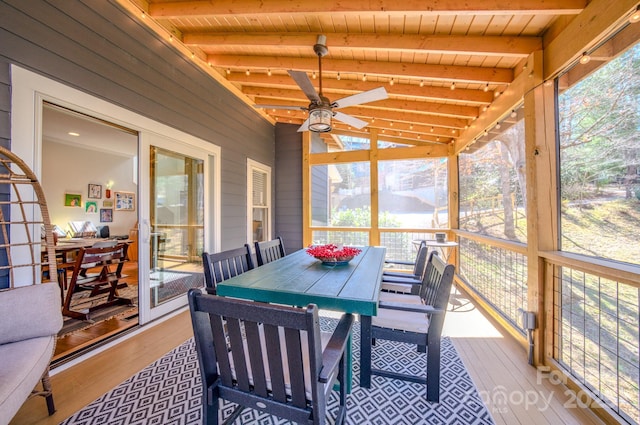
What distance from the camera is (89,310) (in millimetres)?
3102

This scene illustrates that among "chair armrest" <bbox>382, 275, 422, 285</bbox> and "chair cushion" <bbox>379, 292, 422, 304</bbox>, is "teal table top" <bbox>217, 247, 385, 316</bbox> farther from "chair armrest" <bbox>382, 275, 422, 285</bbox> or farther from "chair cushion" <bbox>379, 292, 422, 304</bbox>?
"chair cushion" <bbox>379, 292, 422, 304</bbox>

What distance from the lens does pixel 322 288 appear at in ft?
5.34

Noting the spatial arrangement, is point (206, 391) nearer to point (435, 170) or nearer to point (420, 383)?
point (420, 383)

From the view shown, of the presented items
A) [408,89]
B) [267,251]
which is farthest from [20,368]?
[408,89]

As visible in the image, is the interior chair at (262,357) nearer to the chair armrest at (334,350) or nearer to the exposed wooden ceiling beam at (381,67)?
the chair armrest at (334,350)

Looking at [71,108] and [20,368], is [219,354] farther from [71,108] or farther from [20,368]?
[71,108]

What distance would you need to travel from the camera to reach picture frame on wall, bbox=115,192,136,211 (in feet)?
22.9

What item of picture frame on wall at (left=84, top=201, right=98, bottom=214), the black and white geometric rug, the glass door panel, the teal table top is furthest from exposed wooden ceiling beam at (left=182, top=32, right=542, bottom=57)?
picture frame on wall at (left=84, top=201, right=98, bottom=214)

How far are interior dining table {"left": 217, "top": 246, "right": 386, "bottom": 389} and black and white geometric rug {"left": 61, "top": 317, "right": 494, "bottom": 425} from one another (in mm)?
184

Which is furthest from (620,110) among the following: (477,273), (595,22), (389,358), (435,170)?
(435,170)

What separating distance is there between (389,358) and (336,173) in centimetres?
435

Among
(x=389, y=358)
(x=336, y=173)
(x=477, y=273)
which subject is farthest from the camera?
(x=336, y=173)

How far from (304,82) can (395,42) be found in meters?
1.05

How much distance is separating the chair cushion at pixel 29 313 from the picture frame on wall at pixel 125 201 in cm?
658
